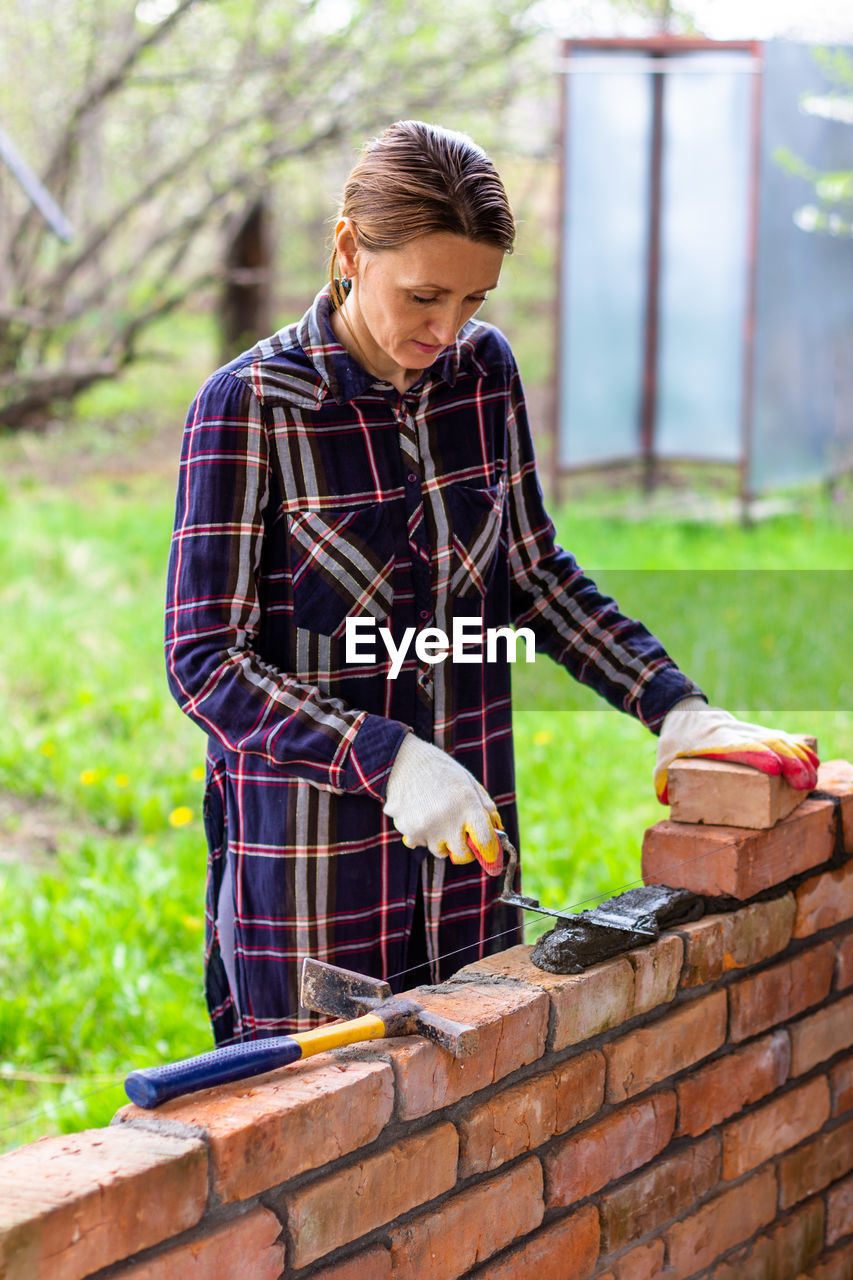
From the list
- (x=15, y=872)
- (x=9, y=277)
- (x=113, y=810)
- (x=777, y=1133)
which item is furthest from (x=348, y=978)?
(x=9, y=277)

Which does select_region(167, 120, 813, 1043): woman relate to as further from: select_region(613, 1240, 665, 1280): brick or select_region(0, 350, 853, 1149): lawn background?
select_region(613, 1240, 665, 1280): brick

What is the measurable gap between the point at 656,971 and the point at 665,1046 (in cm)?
12

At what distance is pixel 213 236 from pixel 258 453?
24.3 ft

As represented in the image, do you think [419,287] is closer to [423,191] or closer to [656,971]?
[423,191]

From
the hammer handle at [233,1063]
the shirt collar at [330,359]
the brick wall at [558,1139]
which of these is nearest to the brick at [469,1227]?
the brick wall at [558,1139]

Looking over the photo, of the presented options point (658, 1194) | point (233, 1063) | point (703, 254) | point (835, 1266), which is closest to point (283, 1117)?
point (233, 1063)

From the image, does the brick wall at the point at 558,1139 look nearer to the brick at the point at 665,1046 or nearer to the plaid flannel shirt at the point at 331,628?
the brick at the point at 665,1046

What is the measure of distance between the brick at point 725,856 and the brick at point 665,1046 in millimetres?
160

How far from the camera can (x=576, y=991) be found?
1.63m

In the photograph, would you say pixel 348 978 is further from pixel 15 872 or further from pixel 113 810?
pixel 113 810

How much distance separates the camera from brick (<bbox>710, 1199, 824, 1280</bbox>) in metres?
1.99

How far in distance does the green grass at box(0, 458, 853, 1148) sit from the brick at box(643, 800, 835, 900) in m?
0.25

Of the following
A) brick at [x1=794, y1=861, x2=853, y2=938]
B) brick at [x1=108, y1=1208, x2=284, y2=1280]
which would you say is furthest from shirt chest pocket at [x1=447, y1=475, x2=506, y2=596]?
brick at [x1=108, y1=1208, x2=284, y2=1280]

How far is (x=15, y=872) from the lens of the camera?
3.76 m
